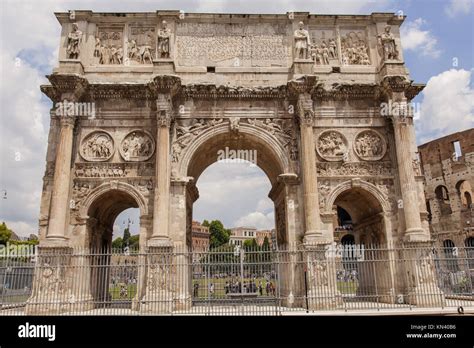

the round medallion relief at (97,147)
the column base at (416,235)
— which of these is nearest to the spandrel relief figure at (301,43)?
the column base at (416,235)

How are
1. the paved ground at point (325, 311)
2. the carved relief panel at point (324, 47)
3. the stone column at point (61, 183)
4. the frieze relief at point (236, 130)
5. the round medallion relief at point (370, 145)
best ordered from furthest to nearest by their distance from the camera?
the carved relief panel at point (324, 47)
the round medallion relief at point (370, 145)
the frieze relief at point (236, 130)
the stone column at point (61, 183)
the paved ground at point (325, 311)

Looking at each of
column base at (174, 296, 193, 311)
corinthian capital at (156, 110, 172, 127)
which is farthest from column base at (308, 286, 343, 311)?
corinthian capital at (156, 110, 172, 127)

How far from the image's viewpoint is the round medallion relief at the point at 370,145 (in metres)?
15.9

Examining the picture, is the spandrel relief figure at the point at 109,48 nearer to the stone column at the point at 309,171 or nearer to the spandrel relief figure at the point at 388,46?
the stone column at the point at 309,171

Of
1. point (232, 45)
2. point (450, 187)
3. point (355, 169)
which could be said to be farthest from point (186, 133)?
point (450, 187)

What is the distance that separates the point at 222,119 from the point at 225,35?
3.74m

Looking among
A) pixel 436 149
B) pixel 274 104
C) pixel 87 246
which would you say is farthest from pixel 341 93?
pixel 436 149

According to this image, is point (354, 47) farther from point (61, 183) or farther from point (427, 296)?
point (61, 183)

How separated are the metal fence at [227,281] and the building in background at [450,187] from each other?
16768 millimetres

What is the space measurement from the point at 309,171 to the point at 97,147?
794 centimetres

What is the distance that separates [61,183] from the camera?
47.3ft

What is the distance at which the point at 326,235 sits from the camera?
1467 cm

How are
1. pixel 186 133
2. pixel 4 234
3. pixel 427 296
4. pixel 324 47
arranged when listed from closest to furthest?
pixel 427 296 < pixel 186 133 < pixel 324 47 < pixel 4 234

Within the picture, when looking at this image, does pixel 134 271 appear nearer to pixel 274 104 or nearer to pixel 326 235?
pixel 326 235
